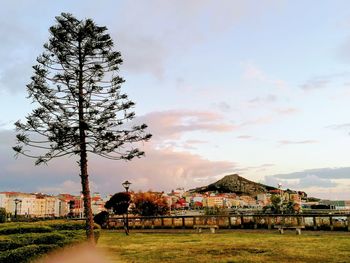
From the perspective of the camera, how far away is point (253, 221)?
1156 inches

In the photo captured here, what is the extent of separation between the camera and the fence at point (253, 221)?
2636cm

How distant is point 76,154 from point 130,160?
2.60 metres

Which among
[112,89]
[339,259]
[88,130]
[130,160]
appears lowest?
[339,259]

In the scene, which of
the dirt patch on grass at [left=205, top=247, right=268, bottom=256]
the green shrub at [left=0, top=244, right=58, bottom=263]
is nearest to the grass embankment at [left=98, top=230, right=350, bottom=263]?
the dirt patch on grass at [left=205, top=247, right=268, bottom=256]

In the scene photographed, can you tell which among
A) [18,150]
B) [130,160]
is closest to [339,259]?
[130,160]

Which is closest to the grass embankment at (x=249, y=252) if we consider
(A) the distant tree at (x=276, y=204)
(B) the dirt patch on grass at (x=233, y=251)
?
(B) the dirt patch on grass at (x=233, y=251)

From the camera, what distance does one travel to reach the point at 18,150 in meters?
16.0

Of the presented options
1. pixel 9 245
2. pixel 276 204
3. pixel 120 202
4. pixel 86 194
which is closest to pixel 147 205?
pixel 120 202

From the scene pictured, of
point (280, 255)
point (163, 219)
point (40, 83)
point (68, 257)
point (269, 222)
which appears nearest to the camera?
Result: point (68, 257)

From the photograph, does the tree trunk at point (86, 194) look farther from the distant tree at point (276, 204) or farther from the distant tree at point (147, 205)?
the distant tree at point (147, 205)

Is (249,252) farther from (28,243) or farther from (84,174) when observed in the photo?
(28,243)

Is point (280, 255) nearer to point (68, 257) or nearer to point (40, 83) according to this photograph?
point (68, 257)

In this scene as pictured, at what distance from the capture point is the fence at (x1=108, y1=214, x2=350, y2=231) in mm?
26359

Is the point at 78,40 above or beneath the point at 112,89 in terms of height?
above
